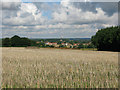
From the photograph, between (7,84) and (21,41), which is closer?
(7,84)

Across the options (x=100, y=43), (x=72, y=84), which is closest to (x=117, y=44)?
(x=100, y=43)

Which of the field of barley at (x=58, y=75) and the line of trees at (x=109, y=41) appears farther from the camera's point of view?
the line of trees at (x=109, y=41)

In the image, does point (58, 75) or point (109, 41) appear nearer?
point (58, 75)

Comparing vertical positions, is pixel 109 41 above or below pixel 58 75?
below

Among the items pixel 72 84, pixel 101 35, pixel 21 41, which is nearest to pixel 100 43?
pixel 101 35

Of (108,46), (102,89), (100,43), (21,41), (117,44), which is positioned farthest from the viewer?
(21,41)

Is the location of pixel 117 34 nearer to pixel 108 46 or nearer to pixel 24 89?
pixel 108 46

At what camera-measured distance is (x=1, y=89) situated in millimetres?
6504

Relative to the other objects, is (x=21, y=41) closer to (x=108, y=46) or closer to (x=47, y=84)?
(x=108, y=46)

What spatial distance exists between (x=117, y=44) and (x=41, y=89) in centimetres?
6069

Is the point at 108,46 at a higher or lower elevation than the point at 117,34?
lower

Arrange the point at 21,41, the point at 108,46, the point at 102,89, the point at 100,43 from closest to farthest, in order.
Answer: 1. the point at 102,89
2. the point at 108,46
3. the point at 100,43
4. the point at 21,41

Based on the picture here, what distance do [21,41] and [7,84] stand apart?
8269cm

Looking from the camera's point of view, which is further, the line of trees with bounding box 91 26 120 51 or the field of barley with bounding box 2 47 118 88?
the line of trees with bounding box 91 26 120 51
